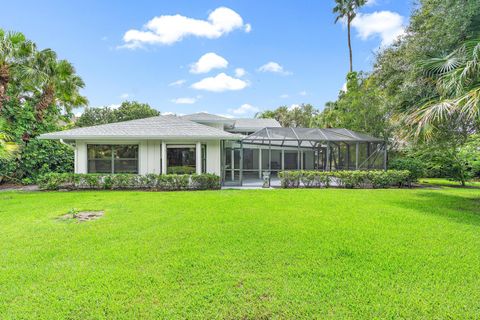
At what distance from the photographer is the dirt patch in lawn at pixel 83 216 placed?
283 inches

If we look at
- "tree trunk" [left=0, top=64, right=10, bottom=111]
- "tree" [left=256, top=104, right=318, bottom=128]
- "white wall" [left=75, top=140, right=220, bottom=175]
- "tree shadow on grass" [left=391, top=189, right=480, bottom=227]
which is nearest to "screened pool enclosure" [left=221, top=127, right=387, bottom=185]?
"white wall" [left=75, top=140, right=220, bottom=175]

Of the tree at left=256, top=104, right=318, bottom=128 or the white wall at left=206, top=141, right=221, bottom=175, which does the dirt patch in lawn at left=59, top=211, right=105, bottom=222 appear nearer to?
the white wall at left=206, top=141, right=221, bottom=175

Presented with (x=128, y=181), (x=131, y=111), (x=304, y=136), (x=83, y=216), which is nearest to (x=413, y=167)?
(x=304, y=136)

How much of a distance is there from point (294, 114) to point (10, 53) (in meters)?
39.3

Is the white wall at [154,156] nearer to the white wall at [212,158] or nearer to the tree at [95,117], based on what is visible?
the white wall at [212,158]

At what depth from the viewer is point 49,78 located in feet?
50.9

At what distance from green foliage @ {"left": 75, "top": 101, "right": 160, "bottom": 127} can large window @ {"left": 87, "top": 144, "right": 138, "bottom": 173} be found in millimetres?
22065

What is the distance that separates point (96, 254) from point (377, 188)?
13799mm

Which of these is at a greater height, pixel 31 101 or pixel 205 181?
pixel 31 101

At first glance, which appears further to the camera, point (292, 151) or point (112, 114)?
point (112, 114)

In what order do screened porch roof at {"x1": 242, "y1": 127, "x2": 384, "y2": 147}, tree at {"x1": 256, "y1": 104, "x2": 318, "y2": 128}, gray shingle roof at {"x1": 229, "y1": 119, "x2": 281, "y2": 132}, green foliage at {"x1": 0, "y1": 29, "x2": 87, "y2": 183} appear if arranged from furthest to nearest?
tree at {"x1": 256, "y1": 104, "x2": 318, "y2": 128} → gray shingle roof at {"x1": 229, "y1": 119, "x2": 281, "y2": 132} → screened porch roof at {"x1": 242, "y1": 127, "x2": 384, "y2": 147} → green foliage at {"x1": 0, "y1": 29, "x2": 87, "y2": 183}

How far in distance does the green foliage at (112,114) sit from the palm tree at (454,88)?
3353 cm

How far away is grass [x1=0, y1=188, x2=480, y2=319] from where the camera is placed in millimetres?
3068

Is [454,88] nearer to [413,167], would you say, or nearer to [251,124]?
[413,167]
